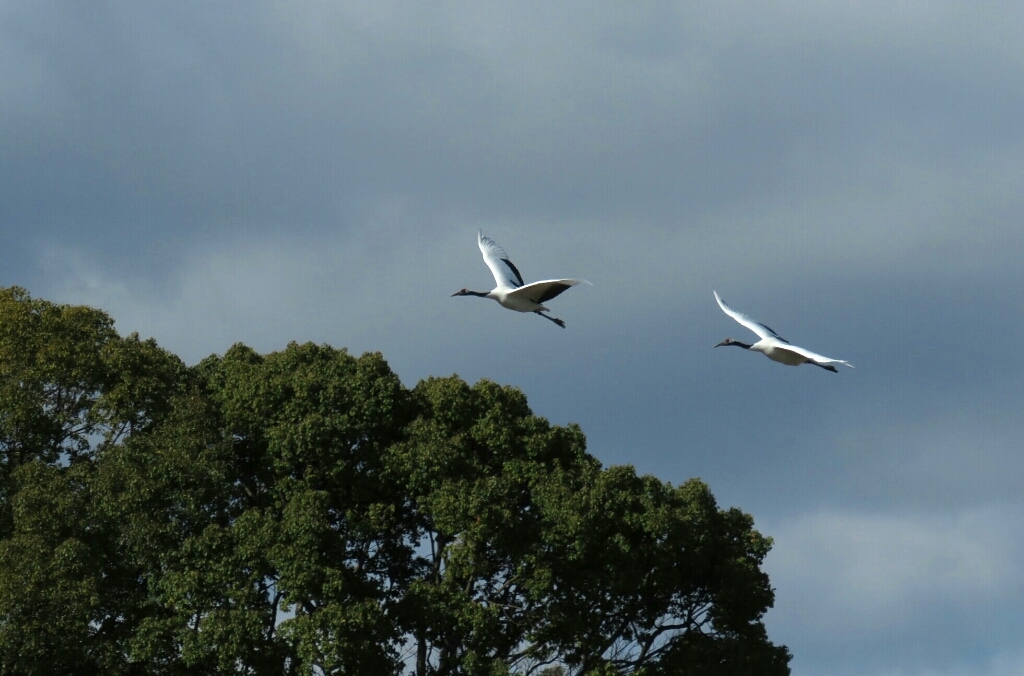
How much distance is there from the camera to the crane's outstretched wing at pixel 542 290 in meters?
23.0

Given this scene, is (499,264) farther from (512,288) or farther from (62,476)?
(62,476)

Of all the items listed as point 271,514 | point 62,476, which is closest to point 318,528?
point 271,514

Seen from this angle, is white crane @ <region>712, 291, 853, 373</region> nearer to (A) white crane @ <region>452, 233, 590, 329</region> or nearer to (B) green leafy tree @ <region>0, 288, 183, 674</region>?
(A) white crane @ <region>452, 233, 590, 329</region>

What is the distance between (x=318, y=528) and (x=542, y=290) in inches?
196

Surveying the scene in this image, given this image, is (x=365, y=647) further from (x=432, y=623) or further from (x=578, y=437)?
(x=578, y=437)

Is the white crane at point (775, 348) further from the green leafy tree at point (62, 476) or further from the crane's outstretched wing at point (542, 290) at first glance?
the green leafy tree at point (62, 476)

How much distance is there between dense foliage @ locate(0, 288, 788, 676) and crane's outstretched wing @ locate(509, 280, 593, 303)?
124 inches

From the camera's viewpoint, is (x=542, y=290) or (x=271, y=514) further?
(x=271, y=514)

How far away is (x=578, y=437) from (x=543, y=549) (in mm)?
3180

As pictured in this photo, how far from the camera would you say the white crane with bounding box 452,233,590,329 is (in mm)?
23642

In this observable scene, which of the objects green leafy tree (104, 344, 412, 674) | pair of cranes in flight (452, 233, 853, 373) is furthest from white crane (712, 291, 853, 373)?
green leafy tree (104, 344, 412, 674)

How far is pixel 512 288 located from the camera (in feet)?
84.3

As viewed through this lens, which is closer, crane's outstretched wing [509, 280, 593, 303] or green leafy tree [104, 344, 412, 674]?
crane's outstretched wing [509, 280, 593, 303]

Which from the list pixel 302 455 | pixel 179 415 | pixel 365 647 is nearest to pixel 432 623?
pixel 365 647
